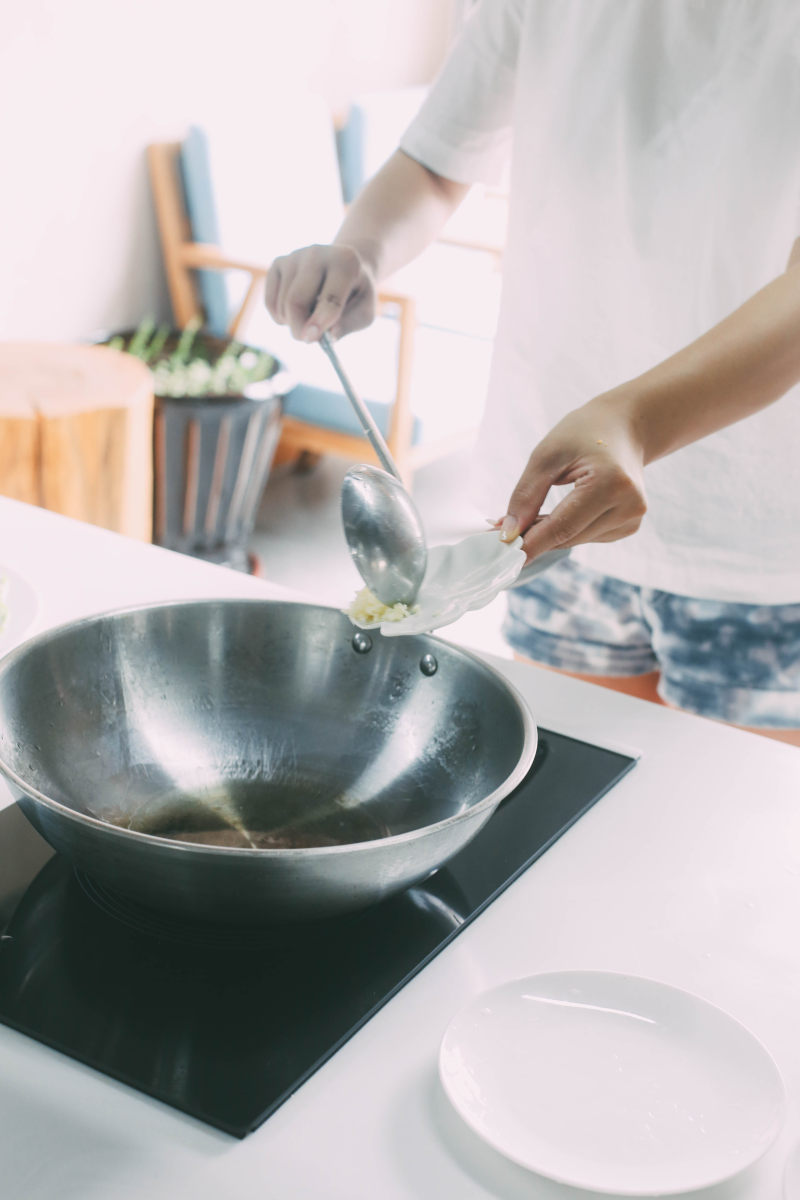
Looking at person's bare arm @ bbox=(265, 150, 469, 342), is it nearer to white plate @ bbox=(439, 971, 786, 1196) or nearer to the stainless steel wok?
the stainless steel wok

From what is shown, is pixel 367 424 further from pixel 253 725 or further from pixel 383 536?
pixel 253 725

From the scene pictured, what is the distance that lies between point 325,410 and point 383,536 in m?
2.30

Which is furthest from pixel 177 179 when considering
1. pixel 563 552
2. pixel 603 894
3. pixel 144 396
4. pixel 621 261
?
pixel 603 894

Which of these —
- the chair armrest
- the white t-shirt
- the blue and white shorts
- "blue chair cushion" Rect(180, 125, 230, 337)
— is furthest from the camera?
"blue chair cushion" Rect(180, 125, 230, 337)

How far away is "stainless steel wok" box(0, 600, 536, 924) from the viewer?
2.36 ft

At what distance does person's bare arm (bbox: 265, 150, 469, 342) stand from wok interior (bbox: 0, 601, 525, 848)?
38 centimetres

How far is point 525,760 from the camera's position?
2.07 feet

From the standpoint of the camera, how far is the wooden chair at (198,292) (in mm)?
2916

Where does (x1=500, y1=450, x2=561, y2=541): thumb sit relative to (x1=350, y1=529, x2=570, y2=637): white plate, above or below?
above

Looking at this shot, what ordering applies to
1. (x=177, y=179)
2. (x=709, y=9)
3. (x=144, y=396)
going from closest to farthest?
1. (x=709, y=9)
2. (x=144, y=396)
3. (x=177, y=179)

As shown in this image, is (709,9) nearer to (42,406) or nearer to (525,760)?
(525,760)

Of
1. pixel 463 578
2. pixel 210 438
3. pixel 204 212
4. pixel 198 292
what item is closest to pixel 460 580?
pixel 463 578

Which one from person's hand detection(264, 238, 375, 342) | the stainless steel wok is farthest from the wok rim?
person's hand detection(264, 238, 375, 342)

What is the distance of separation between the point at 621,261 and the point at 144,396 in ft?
4.57
